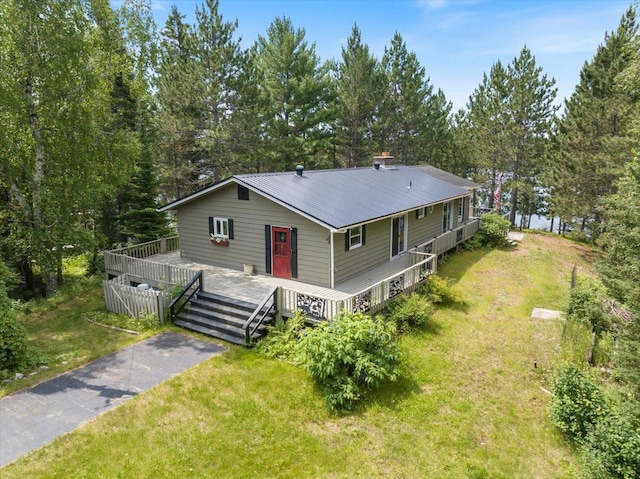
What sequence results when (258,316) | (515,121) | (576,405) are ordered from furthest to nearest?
(515,121), (258,316), (576,405)

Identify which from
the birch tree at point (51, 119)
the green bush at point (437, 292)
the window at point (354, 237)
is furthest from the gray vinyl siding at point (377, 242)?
the birch tree at point (51, 119)

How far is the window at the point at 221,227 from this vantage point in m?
15.6

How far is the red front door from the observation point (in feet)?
46.4

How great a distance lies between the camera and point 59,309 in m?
14.8

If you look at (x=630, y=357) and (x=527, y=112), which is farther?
(x=527, y=112)

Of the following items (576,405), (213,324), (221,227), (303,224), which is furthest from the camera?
(221,227)

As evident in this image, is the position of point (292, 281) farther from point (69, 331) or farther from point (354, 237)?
point (69, 331)

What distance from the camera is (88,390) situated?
9.10 metres

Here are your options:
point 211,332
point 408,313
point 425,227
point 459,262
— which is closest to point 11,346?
point 211,332

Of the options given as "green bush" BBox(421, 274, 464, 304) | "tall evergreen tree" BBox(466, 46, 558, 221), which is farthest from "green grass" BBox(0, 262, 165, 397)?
"tall evergreen tree" BBox(466, 46, 558, 221)

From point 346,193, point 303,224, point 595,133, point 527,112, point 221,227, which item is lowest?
point 221,227

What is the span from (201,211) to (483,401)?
1206cm

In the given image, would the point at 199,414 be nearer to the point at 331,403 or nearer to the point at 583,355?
the point at 331,403

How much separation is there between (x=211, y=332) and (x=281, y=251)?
3857 mm
